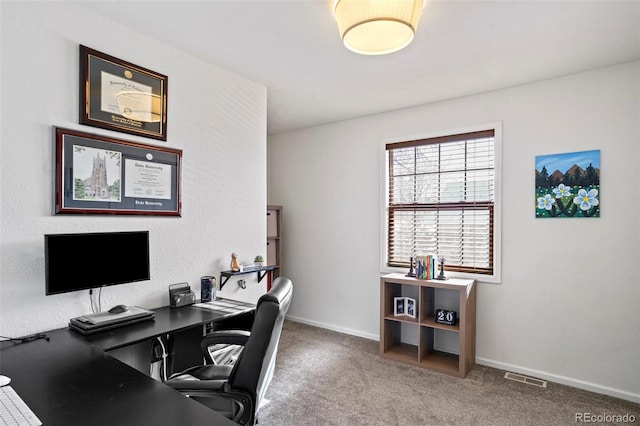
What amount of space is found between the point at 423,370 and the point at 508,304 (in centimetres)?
100

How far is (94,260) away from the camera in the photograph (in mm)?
1963

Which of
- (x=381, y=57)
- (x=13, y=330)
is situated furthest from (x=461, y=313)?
(x=13, y=330)

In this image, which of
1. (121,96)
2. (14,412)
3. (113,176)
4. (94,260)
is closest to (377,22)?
(121,96)

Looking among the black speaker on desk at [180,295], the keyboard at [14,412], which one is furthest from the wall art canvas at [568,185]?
the keyboard at [14,412]

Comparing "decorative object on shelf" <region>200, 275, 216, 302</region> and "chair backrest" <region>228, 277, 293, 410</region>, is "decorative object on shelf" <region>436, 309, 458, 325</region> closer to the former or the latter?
"decorative object on shelf" <region>200, 275, 216, 302</region>

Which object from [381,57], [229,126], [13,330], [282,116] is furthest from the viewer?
[282,116]

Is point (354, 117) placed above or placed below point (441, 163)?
above

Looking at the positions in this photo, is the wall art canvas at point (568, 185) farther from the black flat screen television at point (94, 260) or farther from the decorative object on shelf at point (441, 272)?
the black flat screen television at point (94, 260)

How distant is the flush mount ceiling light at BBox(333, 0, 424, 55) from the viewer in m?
1.74

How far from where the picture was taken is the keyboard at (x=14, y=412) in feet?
3.48

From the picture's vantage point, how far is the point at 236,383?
156cm

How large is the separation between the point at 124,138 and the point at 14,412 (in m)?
1.63

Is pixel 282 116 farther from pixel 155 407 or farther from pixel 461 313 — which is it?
pixel 155 407

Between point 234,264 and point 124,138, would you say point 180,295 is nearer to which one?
point 234,264
